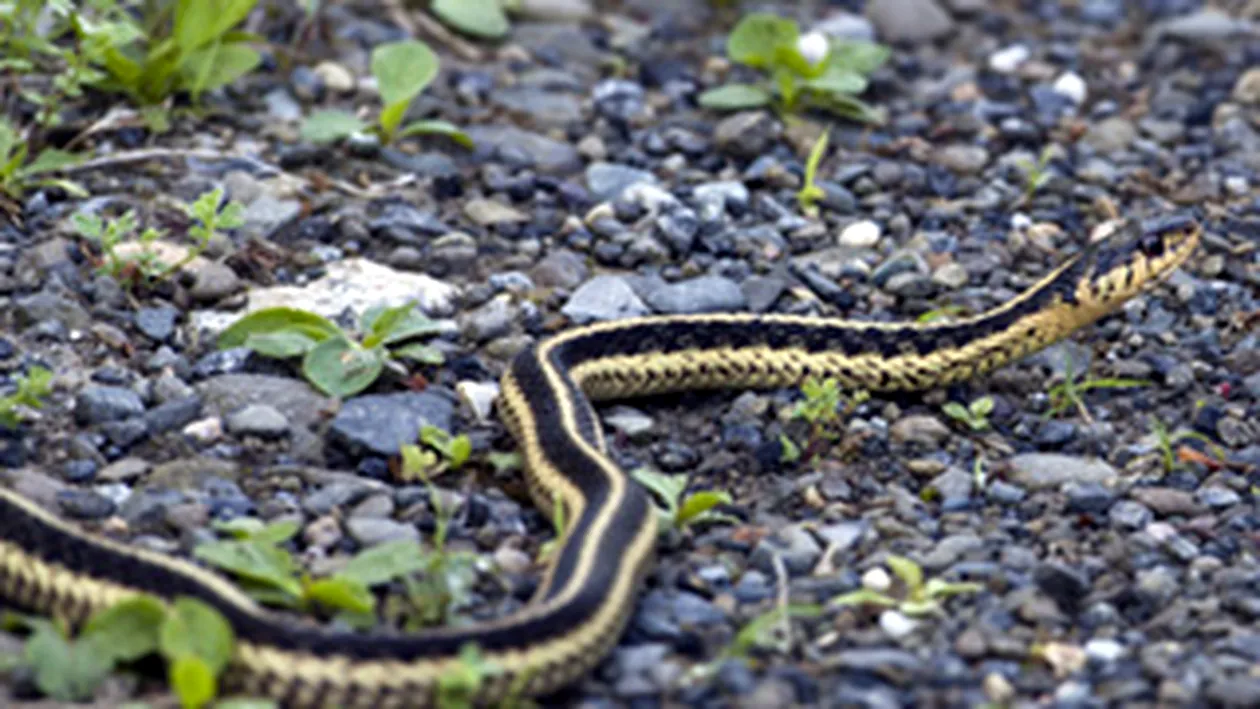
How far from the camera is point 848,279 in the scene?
8.91 metres

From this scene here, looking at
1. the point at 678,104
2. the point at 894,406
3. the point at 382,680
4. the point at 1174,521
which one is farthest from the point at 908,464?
the point at 678,104

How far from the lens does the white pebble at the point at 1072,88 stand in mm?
11109

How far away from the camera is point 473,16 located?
1119 centimetres

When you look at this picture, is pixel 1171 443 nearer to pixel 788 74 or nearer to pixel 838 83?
→ pixel 838 83

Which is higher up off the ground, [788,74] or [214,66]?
[214,66]

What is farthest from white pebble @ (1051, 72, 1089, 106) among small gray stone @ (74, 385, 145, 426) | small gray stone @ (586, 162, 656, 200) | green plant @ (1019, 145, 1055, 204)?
small gray stone @ (74, 385, 145, 426)

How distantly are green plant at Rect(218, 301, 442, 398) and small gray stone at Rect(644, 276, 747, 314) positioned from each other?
4.17 feet

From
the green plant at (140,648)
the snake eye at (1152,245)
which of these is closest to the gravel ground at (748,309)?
the green plant at (140,648)

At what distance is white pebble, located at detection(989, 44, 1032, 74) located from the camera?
11.5 meters

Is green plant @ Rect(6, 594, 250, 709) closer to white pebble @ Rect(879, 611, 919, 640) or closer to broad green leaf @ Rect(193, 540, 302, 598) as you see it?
broad green leaf @ Rect(193, 540, 302, 598)

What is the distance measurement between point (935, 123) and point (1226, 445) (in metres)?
3.80

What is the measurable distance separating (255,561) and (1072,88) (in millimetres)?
7202

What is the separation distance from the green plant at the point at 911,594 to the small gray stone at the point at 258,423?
2.42 m

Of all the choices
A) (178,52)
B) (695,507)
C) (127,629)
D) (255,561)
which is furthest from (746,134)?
Answer: (127,629)
